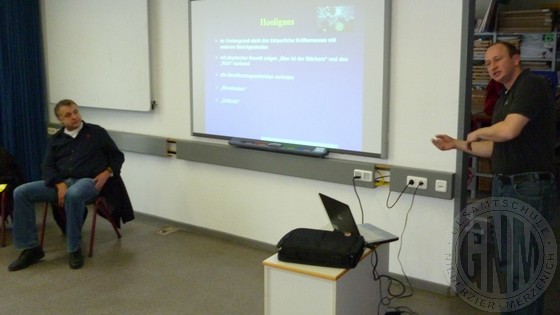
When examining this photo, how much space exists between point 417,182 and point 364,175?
0.35m

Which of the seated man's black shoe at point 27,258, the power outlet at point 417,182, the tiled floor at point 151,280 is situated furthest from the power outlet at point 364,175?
the seated man's black shoe at point 27,258

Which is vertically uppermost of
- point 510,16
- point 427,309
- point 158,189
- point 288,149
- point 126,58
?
point 510,16

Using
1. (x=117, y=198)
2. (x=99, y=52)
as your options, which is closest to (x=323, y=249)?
(x=117, y=198)

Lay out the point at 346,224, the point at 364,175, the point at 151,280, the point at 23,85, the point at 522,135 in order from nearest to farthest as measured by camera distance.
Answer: the point at 522,135 → the point at 346,224 → the point at 364,175 → the point at 151,280 → the point at 23,85

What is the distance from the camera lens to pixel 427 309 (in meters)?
3.16

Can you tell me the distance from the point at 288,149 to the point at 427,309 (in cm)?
136

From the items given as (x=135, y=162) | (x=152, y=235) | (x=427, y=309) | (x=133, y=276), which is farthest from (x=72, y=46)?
(x=427, y=309)

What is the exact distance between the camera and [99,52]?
4.90m

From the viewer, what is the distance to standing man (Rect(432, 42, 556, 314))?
2.47 meters

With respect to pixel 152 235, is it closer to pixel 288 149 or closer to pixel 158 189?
pixel 158 189

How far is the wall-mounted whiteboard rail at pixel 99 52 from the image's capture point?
4582 mm

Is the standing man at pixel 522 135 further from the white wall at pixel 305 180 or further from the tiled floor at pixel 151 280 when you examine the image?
the tiled floor at pixel 151 280

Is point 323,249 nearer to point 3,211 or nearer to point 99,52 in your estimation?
point 3,211

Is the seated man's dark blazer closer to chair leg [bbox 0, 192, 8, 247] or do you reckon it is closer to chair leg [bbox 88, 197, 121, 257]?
chair leg [bbox 0, 192, 8, 247]
